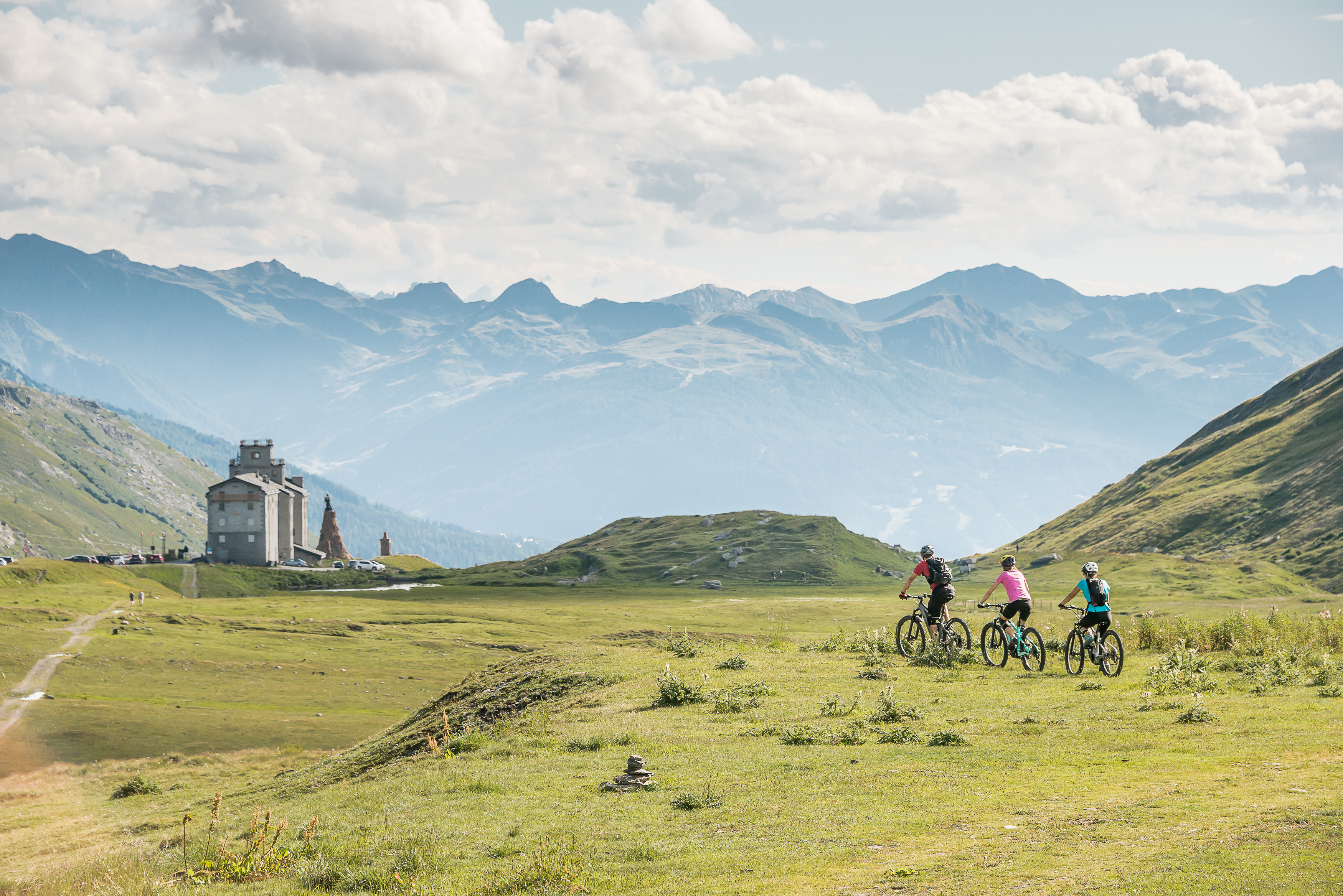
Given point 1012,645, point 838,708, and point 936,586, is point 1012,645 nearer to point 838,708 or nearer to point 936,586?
point 936,586

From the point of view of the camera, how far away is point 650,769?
2155cm

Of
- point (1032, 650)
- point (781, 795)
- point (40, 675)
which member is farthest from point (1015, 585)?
point (40, 675)

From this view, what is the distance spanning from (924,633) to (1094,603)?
6.48 meters

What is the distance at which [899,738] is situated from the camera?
22.3 metres

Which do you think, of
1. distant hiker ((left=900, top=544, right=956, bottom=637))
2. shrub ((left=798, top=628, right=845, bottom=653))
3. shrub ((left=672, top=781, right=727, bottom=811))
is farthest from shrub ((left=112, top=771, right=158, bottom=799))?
distant hiker ((left=900, top=544, right=956, bottom=637))

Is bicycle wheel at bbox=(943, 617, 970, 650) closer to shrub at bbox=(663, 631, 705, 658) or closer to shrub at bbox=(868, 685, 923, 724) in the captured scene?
shrub at bbox=(868, 685, 923, 724)

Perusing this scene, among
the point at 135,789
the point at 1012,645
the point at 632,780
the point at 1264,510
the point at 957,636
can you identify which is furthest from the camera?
the point at 1264,510

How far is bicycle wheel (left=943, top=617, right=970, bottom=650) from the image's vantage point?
3225 cm

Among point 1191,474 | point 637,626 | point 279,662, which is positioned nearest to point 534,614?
point 637,626

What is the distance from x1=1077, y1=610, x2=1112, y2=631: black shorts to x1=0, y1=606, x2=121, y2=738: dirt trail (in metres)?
58.8

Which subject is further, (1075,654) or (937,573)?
(937,573)

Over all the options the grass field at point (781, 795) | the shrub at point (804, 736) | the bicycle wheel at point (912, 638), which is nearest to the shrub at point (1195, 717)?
the grass field at point (781, 795)

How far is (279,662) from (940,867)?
87421mm

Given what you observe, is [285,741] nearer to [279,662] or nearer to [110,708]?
[110,708]
